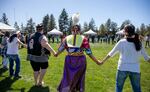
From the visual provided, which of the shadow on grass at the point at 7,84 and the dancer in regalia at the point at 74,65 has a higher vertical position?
the dancer in regalia at the point at 74,65

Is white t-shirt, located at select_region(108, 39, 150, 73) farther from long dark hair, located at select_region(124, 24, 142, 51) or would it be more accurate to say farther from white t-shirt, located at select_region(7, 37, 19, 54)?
white t-shirt, located at select_region(7, 37, 19, 54)

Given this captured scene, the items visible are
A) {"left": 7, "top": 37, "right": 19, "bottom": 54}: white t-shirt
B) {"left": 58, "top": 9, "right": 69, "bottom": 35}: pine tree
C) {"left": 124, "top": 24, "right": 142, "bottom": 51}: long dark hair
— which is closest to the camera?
{"left": 124, "top": 24, "right": 142, "bottom": 51}: long dark hair

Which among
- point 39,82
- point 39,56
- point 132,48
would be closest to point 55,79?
point 39,82

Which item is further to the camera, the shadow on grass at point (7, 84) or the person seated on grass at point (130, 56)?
the shadow on grass at point (7, 84)

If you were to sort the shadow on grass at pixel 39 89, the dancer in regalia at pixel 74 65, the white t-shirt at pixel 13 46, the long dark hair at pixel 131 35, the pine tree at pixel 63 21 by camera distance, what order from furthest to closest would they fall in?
the pine tree at pixel 63 21 < the white t-shirt at pixel 13 46 < the shadow on grass at pixel 39 89 < the dancer in regalia at pixel 74 65 < the long dark hair at pixel 131 35

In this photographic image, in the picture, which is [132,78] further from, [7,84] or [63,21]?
[63,21]

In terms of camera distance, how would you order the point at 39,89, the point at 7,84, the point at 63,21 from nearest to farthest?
the point at 39,89 < the point at 7,84 < the point at 63,21

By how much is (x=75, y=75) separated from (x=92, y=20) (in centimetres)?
11774

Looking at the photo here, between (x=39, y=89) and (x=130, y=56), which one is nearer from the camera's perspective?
(x=130, y=56)

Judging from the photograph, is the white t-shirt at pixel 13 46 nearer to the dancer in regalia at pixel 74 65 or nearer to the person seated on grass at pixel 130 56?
the dancer in regalia at pixel 74 65

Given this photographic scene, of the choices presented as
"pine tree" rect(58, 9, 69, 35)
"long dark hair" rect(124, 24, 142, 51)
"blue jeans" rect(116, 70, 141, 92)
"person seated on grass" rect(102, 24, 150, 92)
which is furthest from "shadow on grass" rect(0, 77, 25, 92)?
"pine tree" rect(58, 9, 69, 35)

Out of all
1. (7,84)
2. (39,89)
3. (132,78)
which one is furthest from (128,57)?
(7,84)

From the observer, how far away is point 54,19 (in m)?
Answer: 112

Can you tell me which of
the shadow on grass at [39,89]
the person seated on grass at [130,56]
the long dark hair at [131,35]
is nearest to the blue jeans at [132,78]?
the person seated on grass at [130,56]
